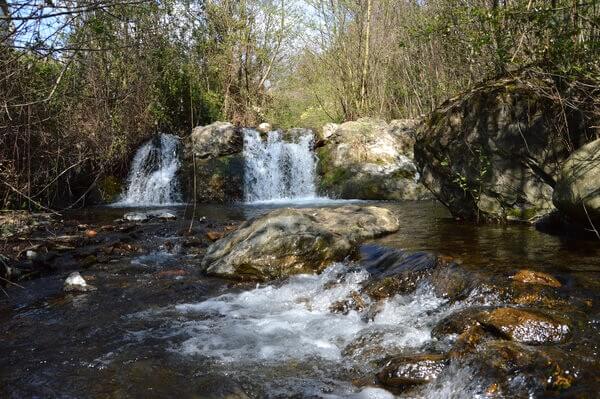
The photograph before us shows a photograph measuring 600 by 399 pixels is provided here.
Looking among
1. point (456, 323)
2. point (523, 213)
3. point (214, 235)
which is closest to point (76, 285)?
point (214, 235)

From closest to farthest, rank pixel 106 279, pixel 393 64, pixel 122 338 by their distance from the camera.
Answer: pixel 122 338, pixel 106 279, pixel 393 64

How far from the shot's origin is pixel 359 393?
3059 mm

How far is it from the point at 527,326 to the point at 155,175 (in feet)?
43.0

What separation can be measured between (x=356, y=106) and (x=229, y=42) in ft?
17.2

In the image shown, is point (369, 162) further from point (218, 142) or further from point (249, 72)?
point (249, 72)

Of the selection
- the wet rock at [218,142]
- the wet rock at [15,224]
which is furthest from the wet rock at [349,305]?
the wet rock at [218,142]

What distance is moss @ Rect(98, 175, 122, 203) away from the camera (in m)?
14.2

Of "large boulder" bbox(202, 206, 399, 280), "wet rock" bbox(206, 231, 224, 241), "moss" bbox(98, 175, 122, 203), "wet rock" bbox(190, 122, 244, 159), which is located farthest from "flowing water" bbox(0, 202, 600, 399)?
"wet rock" bbox(190, 122, 244, 159)

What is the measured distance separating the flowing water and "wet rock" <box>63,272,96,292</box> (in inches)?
5.3

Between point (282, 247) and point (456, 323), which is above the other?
point (282, 247)

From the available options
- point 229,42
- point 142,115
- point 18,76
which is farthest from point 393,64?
point 18,76

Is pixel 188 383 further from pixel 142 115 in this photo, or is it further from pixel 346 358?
pixel 142 115

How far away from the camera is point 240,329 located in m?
4.24

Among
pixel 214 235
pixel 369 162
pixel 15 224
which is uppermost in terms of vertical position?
pixel 369 162
